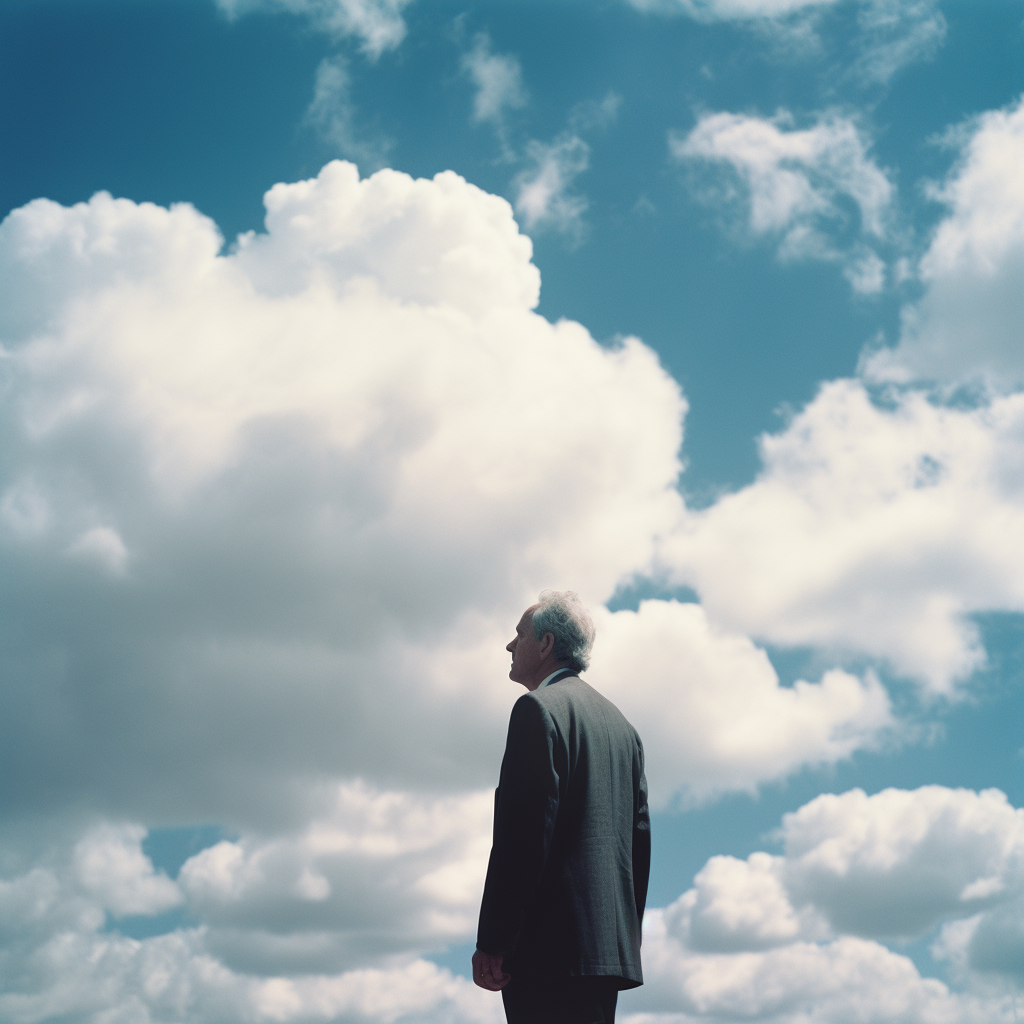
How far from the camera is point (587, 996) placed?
5.82 meters

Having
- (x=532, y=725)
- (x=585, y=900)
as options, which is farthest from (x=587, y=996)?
(x=532, y=725)

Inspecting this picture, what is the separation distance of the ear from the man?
0.34m

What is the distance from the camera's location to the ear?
6.84m

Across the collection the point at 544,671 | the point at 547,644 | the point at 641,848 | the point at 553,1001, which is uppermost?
the point at 547,644

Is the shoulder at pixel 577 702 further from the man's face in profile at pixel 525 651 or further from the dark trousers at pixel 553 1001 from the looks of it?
the dark trousers at pixel 553 1001

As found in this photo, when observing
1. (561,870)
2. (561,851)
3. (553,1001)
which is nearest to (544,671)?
(561,851)

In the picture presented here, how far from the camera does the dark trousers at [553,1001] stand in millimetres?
5738

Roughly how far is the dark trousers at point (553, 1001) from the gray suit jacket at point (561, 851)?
3.0 inches

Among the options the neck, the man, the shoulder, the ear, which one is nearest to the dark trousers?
the man

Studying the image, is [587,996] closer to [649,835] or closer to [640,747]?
[649,835]

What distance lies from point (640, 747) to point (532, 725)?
1179 mm

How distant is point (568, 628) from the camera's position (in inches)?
269

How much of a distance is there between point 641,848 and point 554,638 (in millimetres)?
1492

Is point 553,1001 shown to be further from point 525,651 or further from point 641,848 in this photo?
point 525,651
